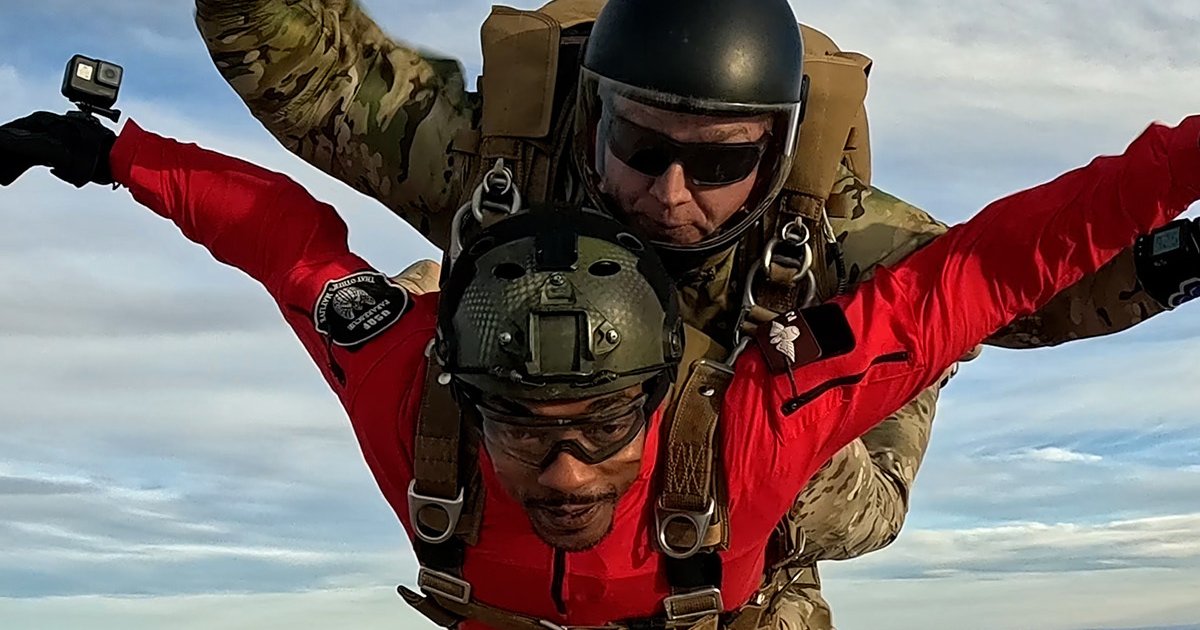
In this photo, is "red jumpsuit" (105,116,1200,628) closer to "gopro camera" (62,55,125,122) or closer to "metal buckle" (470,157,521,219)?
"metal buckle" (470,157,521,219)

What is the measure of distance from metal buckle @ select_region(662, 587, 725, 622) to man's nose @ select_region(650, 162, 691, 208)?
0.90 metres

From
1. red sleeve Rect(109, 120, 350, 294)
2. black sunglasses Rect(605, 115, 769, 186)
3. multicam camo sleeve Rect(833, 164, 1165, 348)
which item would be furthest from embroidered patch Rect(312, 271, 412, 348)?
multicam camo sleeve Rect(833, 164, 1165, 348)

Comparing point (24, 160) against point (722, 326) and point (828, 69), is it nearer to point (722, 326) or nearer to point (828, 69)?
point (722, 326)

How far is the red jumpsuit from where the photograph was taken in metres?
3.24

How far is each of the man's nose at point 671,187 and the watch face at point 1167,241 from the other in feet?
3.61

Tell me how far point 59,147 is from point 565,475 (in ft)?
5.49

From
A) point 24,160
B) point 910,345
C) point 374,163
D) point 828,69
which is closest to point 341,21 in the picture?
point 374,163

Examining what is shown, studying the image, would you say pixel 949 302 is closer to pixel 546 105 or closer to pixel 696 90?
pixel 696 90

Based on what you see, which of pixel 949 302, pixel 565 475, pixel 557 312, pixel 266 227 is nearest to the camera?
pixel 557 312

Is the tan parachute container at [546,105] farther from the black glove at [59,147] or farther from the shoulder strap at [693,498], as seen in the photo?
the black glove at [59,147]

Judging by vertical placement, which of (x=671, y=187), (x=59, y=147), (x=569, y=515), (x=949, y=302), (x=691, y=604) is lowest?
(x=691, y=604)

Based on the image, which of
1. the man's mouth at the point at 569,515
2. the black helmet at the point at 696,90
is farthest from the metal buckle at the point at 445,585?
the black helmet at the point at 696,90

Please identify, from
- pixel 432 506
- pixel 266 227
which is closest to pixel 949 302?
pixel 432 506

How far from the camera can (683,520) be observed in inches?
127
